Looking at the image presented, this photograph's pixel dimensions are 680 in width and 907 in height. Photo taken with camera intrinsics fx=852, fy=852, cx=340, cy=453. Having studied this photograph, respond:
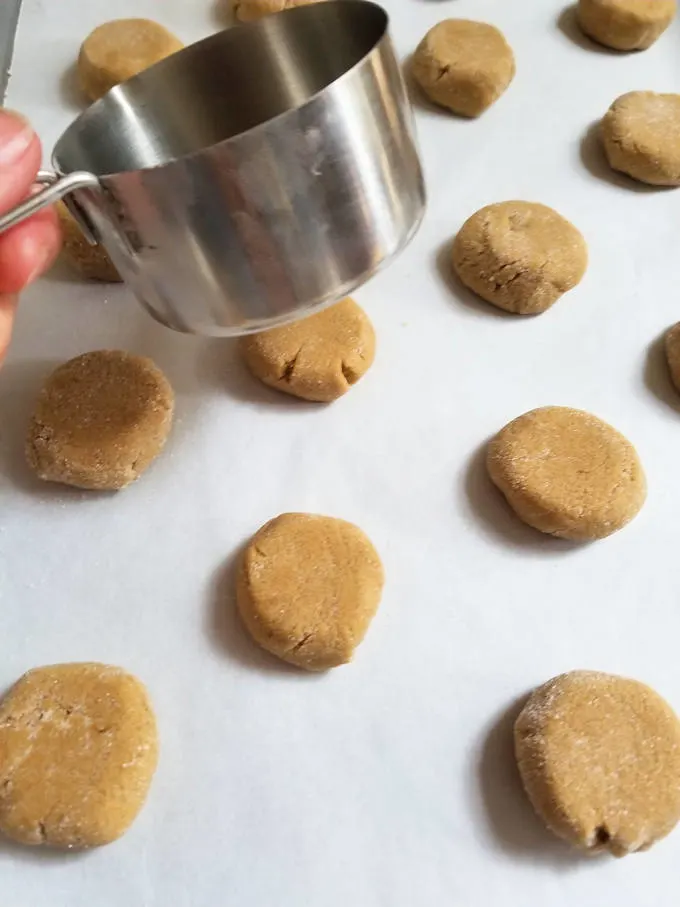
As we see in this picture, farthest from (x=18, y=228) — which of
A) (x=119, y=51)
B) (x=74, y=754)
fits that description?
(x=119, y=51)

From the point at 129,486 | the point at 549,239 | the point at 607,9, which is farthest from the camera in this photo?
the point at 607,9

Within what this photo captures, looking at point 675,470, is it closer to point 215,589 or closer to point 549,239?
point 549,239

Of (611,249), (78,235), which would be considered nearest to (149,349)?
(78,235)

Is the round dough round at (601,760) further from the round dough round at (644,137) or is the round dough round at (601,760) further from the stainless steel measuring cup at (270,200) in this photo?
the round dough round at (644,137)

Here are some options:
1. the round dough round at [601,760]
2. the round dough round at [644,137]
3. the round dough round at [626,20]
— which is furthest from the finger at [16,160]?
the round dough round at [626,20]

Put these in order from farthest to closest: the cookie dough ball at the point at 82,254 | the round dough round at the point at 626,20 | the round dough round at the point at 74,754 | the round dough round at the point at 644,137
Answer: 1. the round dough round at the point at 626,20
2. the round dough round at the point at 644,137
3. the cookie dough ball at the point at 82,254
4. the round dough round at the point at 74,754

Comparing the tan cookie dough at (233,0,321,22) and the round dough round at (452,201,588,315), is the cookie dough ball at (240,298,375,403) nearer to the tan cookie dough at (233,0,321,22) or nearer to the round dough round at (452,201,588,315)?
the round dough round at (452,201,588,315)

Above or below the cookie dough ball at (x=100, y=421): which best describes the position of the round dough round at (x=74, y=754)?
below
